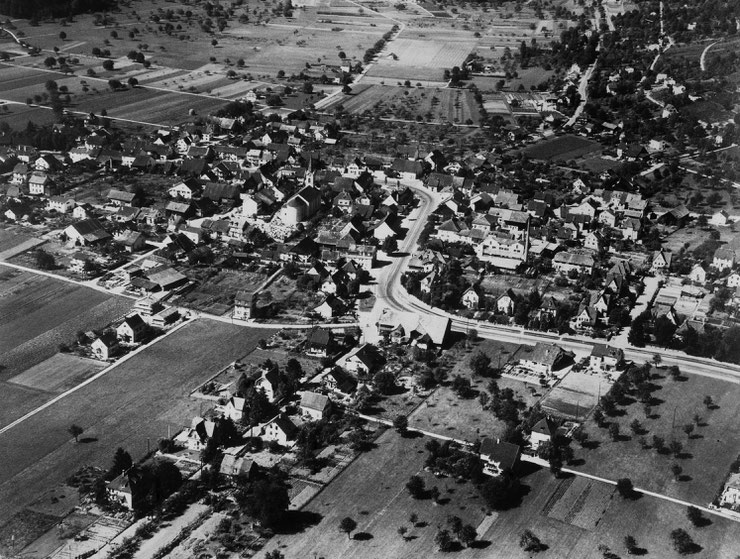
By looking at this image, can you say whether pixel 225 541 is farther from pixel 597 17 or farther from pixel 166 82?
pixel 597 17

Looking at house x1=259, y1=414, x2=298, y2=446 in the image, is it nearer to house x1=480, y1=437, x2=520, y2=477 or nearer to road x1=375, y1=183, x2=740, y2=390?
house x1=480, y1=437, x2=520, y2=477

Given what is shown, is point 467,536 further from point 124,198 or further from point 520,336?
point 124,198

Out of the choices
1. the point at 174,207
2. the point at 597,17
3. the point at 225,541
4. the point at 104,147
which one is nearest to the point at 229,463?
the point at 225,541

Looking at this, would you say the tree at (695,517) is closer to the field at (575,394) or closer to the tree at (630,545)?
the tree at (630,545)

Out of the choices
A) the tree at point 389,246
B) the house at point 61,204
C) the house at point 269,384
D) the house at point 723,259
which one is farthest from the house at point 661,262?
the house at point 61,204

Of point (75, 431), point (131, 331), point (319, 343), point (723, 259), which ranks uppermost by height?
point (723, 259)

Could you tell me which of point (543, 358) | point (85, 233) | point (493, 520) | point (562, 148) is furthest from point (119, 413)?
point (562, 148)
